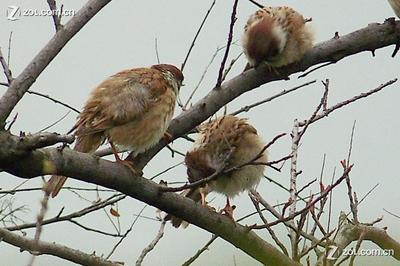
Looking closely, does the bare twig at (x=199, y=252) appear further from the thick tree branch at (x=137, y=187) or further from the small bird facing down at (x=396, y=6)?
the small bird facing down at (x=396, y=6)

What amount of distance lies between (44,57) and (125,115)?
633 millimetres

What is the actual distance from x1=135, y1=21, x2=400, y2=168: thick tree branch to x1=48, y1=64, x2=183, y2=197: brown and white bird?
8 centimetres

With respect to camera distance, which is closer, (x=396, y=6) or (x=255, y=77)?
(x=255, y=77)

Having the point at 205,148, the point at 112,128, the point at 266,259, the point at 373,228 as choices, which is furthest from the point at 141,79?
the point at 373,228

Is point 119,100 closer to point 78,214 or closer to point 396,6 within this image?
point 78,214

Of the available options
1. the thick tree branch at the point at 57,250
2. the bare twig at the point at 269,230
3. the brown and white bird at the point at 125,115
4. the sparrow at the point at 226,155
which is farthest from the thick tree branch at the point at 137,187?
the sparrow at the point at 226,155

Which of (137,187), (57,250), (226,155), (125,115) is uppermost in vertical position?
(226,155)

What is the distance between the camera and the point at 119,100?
286cm

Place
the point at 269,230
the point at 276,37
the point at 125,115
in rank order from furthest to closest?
the point at 276,37 → the point at 269,230 → the point at 125,115

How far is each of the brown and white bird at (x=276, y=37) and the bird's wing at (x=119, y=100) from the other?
1.84 ft

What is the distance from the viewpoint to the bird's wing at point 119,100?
279 cm

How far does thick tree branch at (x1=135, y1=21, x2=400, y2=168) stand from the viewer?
2793 millimetres

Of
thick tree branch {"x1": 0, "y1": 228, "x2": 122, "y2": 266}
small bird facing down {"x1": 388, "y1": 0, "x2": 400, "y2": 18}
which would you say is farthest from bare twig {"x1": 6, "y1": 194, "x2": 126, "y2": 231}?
small bird facing down {"x1": 388, "y1": 0, "x2": 400, "y2": 18}

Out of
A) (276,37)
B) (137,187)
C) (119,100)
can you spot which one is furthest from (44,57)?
(276,37)
